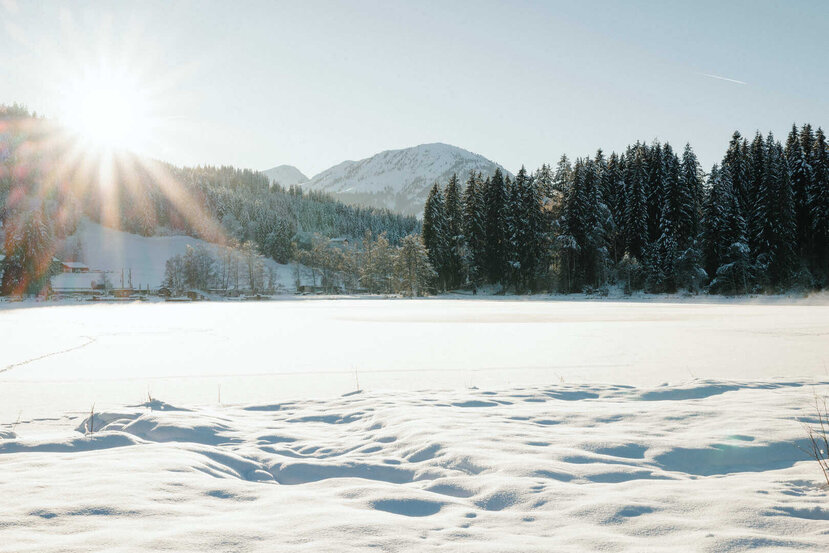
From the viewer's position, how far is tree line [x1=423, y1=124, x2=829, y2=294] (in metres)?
48.6

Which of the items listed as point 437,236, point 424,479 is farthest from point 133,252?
point 424,479

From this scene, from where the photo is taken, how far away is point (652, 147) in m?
58.6

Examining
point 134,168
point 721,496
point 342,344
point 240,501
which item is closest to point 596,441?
point 721,496

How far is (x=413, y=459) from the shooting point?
399 cm

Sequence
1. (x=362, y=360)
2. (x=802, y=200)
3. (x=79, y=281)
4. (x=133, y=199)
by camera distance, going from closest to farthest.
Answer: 1. (x=362, y=360)
2. (x=802, y=200)
3. (x=79, y=281)
4. (x=133, y=199)

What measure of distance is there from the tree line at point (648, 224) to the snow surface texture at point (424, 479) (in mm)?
49742

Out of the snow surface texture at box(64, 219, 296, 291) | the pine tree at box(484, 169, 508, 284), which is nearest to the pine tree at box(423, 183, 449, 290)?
the pine tree at box(484, 169, 508, 284)

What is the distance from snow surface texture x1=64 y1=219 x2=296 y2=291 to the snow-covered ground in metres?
92.5

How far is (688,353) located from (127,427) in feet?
34.3

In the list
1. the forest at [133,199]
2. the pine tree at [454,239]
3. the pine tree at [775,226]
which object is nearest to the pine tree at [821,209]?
the pine tree at [775,226]

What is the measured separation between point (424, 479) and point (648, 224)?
5962 cm

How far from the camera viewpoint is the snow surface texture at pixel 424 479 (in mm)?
2424

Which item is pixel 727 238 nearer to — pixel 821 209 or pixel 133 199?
pixel 821 209

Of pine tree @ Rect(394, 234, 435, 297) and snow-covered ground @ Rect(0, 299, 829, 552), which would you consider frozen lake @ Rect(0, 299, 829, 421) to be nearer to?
snow-covered ground @ Rect(0, 299, 829, 552)
